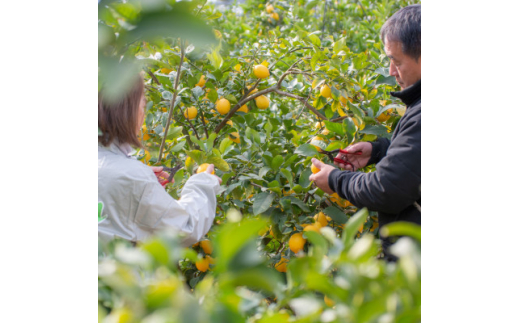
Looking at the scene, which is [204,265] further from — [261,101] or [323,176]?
[261,101]

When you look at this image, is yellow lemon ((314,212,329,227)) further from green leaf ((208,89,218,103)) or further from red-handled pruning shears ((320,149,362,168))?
green leaf ((208,89,218,103))

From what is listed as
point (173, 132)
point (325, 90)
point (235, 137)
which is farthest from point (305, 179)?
point (235, 137)

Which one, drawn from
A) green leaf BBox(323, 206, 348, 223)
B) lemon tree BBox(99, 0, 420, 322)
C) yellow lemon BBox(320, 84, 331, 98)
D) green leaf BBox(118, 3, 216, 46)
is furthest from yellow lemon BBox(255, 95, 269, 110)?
green leaf BBox(118, 3, 216, 46)

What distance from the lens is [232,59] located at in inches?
78.8

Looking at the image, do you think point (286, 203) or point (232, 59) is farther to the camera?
point (232, 59)

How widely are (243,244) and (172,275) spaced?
0.10 metres

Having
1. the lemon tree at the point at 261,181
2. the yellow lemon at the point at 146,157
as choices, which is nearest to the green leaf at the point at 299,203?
the lemon tree at the point at 261,181

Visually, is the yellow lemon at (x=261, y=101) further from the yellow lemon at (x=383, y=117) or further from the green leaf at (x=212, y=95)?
the yellow lemon at (x=383, y=117)

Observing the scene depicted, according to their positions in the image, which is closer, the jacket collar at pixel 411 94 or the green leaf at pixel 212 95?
the jacket collar at pixel 411 94

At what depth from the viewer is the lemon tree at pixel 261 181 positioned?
47cm

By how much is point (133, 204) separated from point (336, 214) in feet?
2.20

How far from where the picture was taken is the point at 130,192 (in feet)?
3.56

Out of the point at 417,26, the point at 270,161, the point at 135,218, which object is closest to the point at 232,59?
the point at 270,161
